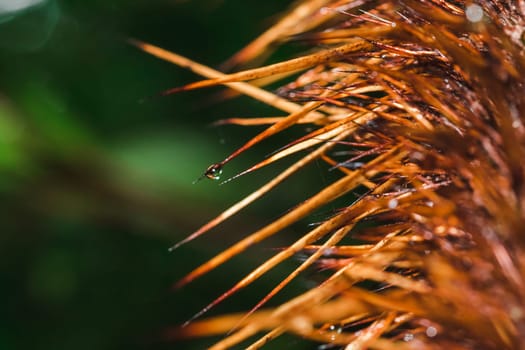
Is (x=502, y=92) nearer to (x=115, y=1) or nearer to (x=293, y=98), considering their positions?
(x=293, y=98)

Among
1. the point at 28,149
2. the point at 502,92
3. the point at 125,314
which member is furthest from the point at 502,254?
the point at 28,149

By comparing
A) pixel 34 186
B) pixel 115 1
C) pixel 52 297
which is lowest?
pixel 52 297

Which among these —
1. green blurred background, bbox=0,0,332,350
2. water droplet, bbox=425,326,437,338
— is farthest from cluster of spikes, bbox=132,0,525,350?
green blurred background, bbox=0,0,332,350

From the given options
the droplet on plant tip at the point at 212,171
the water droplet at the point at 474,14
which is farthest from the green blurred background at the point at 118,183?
the water droplet at the point at 474,14

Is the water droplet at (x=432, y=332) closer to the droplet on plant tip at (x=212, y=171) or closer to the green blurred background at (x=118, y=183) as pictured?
the droplet on plant tip at (x=212, y=171)

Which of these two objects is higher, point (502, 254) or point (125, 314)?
point (125, 314)

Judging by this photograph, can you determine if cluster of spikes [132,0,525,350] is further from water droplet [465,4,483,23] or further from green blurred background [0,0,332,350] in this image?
green blurred background [0,0,332,350]

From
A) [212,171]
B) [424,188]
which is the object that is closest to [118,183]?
[212,171]
